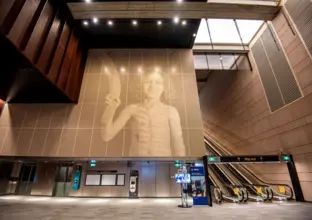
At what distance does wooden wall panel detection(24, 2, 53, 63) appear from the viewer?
7.24 metres

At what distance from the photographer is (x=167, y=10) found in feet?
32.1

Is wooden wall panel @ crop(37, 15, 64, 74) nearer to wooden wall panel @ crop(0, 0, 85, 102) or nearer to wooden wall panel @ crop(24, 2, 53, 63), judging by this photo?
wooden wall panel @ crop(0, 0, 85, 102)

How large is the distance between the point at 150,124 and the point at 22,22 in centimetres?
774

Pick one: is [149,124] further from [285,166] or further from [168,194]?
[285,166]

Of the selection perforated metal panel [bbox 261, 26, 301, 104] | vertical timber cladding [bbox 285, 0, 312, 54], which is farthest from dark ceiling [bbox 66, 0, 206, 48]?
vertical timber cladding [bbox 285, 0, 312, 54]

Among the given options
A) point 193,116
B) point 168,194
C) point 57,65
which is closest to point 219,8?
point 193,116

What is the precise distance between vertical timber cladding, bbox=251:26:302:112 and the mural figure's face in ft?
24.2

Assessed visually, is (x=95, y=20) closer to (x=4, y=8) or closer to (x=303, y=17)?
(x=4, y=8)

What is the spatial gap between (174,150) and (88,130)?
5.42 meters

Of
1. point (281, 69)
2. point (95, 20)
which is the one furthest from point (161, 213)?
point (95, 20)

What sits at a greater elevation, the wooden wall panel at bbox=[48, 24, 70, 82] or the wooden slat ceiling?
the wooden slat ceiling

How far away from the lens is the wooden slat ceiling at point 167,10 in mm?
9447

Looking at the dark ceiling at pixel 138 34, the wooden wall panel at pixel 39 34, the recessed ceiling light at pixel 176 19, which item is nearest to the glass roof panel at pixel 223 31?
the dark ceiling at pixel 138 34

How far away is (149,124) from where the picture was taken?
1024 centimetres
